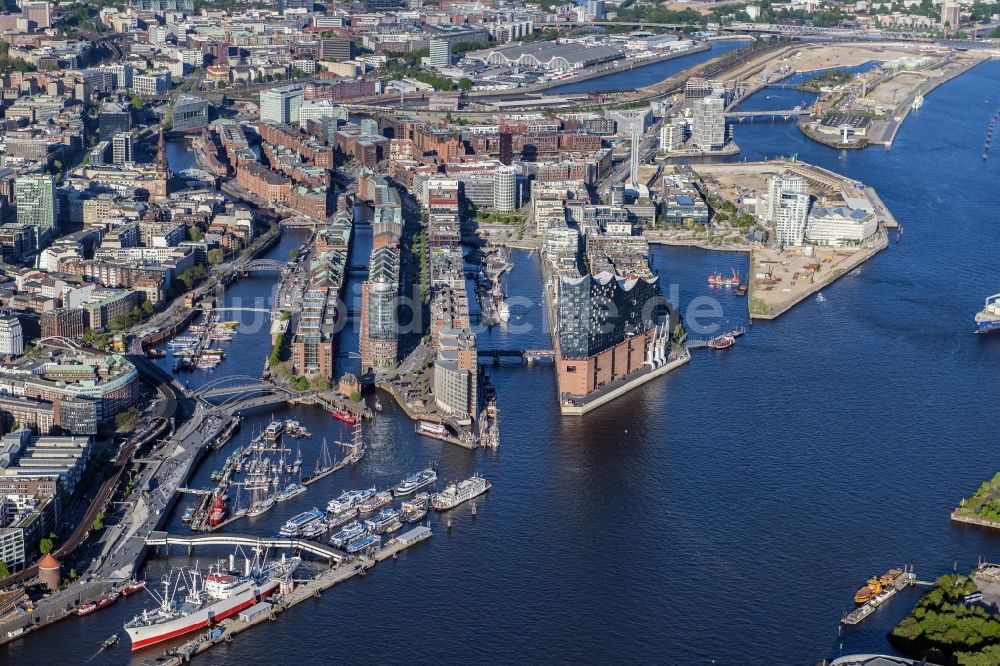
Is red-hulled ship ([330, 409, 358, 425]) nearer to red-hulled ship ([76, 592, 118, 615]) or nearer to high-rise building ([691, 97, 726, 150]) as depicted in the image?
red-hulled ship ([76, 592, 118, 615])

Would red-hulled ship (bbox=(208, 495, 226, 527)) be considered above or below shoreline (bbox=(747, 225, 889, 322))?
below

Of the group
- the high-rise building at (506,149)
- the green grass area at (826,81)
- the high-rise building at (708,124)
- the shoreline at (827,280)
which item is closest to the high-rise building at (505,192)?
the high-rise building at (506,149)

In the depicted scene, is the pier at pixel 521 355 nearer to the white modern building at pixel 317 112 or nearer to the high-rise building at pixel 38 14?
the white modern building at pixel 317 112

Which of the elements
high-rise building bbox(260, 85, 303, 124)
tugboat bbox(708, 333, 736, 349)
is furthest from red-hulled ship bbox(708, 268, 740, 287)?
high-rise building bbox(260, 85, 303, 124)

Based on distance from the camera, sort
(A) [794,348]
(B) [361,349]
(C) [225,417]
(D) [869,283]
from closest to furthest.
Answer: (C) [225,417], (B) [361,349], (A) [794,348], (D) [869,283]

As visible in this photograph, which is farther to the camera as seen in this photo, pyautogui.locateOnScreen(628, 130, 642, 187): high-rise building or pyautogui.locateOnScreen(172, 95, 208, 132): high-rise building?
pyautogui.locateOnScreen(172, 95, 208, 132): high-rise building

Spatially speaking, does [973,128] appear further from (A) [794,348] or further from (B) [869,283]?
(A) [794,348]

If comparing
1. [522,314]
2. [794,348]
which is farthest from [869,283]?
[522,314]
